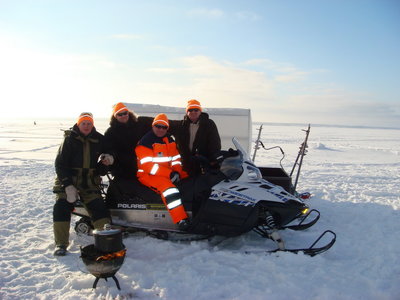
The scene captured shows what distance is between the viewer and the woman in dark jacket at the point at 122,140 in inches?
181

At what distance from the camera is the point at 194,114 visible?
480cm

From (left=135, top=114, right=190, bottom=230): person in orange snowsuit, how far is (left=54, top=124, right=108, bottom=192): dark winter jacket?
1.83 ft

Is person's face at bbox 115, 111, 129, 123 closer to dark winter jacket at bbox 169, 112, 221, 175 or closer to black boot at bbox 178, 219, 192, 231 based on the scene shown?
dark winter jacket at bbox 169, 112, 221, 175

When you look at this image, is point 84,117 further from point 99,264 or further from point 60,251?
point 99,264

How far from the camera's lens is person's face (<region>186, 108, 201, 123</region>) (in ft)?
15.7

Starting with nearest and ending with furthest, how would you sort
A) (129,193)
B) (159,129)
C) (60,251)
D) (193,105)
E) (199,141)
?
(60,251), (159,129), (129,193), (193,105), (199,141)

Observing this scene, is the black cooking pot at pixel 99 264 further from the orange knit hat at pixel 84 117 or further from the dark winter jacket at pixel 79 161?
the orange knit hat at pixel 84 117

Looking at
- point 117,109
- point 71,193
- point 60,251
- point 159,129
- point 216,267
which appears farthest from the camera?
point 117,109

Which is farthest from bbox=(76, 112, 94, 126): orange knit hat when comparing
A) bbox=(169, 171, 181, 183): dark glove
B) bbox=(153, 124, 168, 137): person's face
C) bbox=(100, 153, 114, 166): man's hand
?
bbox=(169, 171, 181, 183): dark glove

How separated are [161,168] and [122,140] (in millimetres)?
1018

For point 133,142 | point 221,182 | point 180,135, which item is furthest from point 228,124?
point 221,182

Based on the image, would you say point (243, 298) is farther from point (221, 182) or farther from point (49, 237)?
point (49, 237)

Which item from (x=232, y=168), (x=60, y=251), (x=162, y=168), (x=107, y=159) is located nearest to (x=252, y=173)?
(x=232, y=168)

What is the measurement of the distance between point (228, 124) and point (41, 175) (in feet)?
16.6
